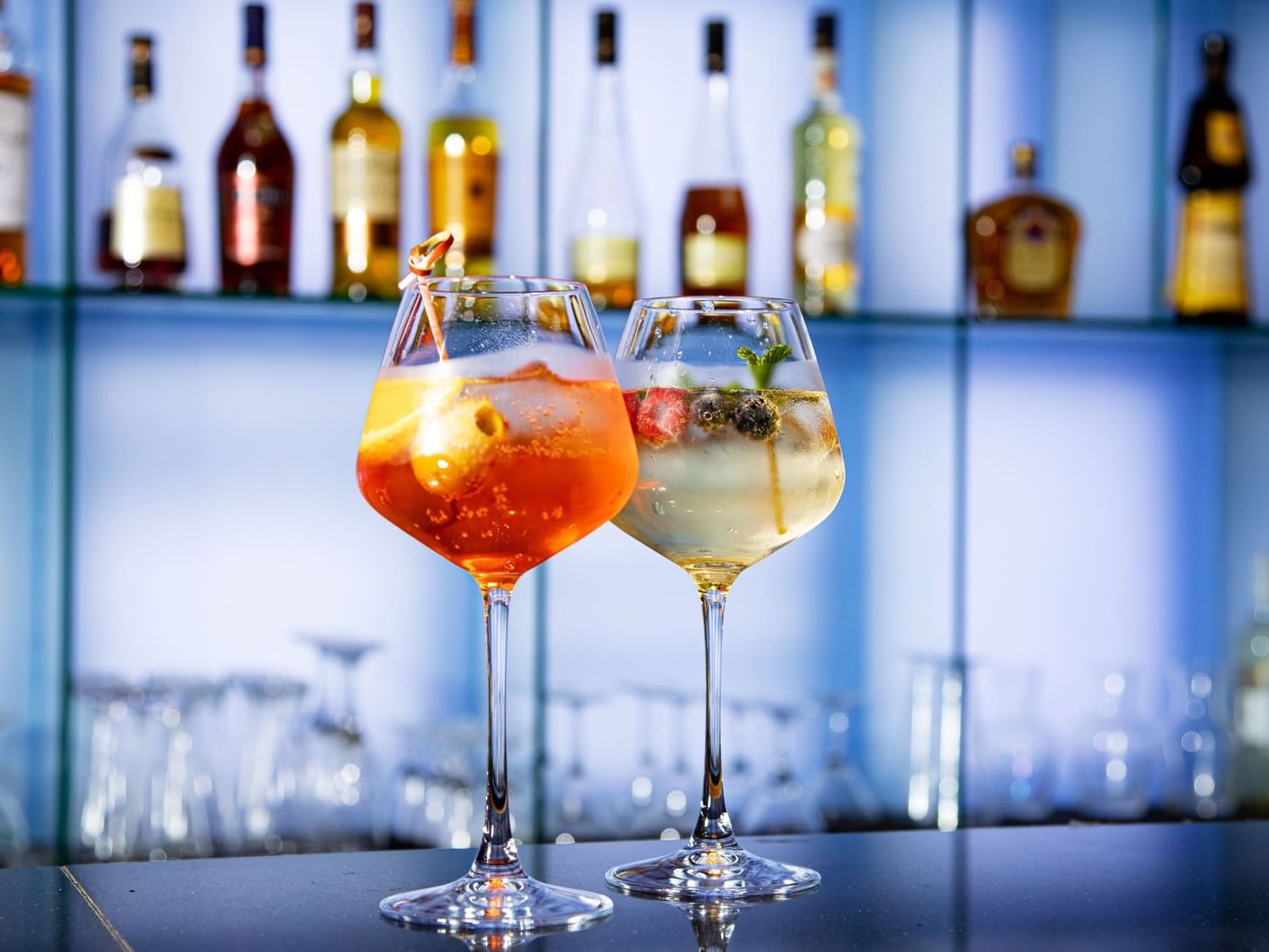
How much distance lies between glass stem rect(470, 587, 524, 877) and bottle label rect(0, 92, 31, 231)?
1.29 metres

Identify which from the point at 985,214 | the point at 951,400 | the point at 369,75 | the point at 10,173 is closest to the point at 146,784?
the point at 10,173

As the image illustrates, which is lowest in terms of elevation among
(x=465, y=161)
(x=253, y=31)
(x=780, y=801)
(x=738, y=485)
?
(x=780, y=801)

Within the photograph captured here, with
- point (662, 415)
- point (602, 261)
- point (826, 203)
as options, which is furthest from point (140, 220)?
point (662, 415)

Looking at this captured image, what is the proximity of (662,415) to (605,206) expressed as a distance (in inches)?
48.2

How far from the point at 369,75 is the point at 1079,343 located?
924 millimetres

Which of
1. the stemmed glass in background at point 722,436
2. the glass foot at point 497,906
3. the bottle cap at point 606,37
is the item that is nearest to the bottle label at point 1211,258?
the bottle cap at point 606,37

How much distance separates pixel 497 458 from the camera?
69 centimetres

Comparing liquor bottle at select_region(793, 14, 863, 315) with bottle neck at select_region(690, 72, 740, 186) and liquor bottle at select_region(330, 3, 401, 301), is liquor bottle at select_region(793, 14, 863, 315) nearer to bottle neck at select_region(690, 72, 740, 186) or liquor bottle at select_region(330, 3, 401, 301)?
bottle neck at select_region(690, 72, 740, 186)

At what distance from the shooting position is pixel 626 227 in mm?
1980

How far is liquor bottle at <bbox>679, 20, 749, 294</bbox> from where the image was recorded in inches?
76.2

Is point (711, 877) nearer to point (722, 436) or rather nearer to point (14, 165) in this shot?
point (722, 436)

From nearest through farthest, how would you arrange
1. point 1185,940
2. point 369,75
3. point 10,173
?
point 1185,940 < point 10,173 < point 369,75

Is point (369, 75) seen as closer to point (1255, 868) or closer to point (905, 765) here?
point (905, 765)

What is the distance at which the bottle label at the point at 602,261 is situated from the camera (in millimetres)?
1917
